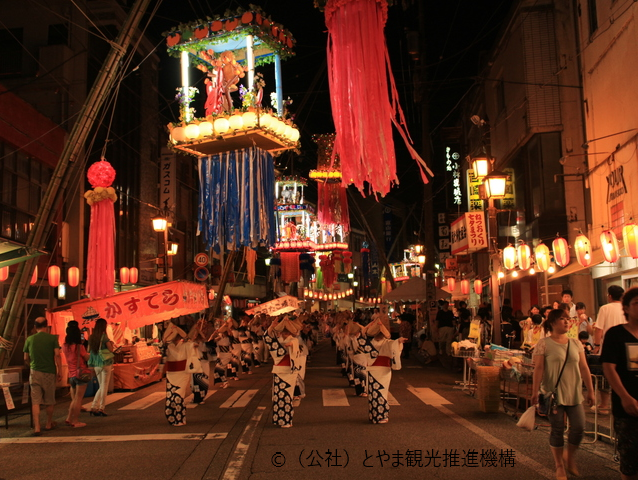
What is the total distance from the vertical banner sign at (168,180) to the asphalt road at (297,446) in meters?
21.1

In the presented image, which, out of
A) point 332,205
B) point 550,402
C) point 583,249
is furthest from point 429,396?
point 332,205

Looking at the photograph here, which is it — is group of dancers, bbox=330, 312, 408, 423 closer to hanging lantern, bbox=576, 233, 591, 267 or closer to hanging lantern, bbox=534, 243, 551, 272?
hanging lantern, bbox=576, 233, 591, 267

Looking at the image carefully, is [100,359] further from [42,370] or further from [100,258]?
[100,258]

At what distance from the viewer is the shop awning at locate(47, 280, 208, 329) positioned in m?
16.0

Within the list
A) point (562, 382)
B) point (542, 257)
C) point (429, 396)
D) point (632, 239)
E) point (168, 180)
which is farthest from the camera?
point (168, 180)

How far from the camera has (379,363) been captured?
10828mm

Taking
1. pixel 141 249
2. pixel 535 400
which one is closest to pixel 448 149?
pixel 141 249

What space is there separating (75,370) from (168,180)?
23.2 meters

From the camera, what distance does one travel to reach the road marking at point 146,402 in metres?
13.5

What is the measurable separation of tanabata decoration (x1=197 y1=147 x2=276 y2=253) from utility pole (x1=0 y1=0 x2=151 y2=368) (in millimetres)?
3148

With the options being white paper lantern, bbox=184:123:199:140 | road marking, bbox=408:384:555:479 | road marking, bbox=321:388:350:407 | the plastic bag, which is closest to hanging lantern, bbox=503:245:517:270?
road marking, bbox=408:384:555:479

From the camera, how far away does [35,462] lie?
8.27 meters

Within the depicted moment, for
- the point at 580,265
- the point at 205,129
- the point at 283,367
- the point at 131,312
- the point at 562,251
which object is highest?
the point at 205,129

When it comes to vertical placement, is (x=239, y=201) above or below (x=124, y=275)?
above
